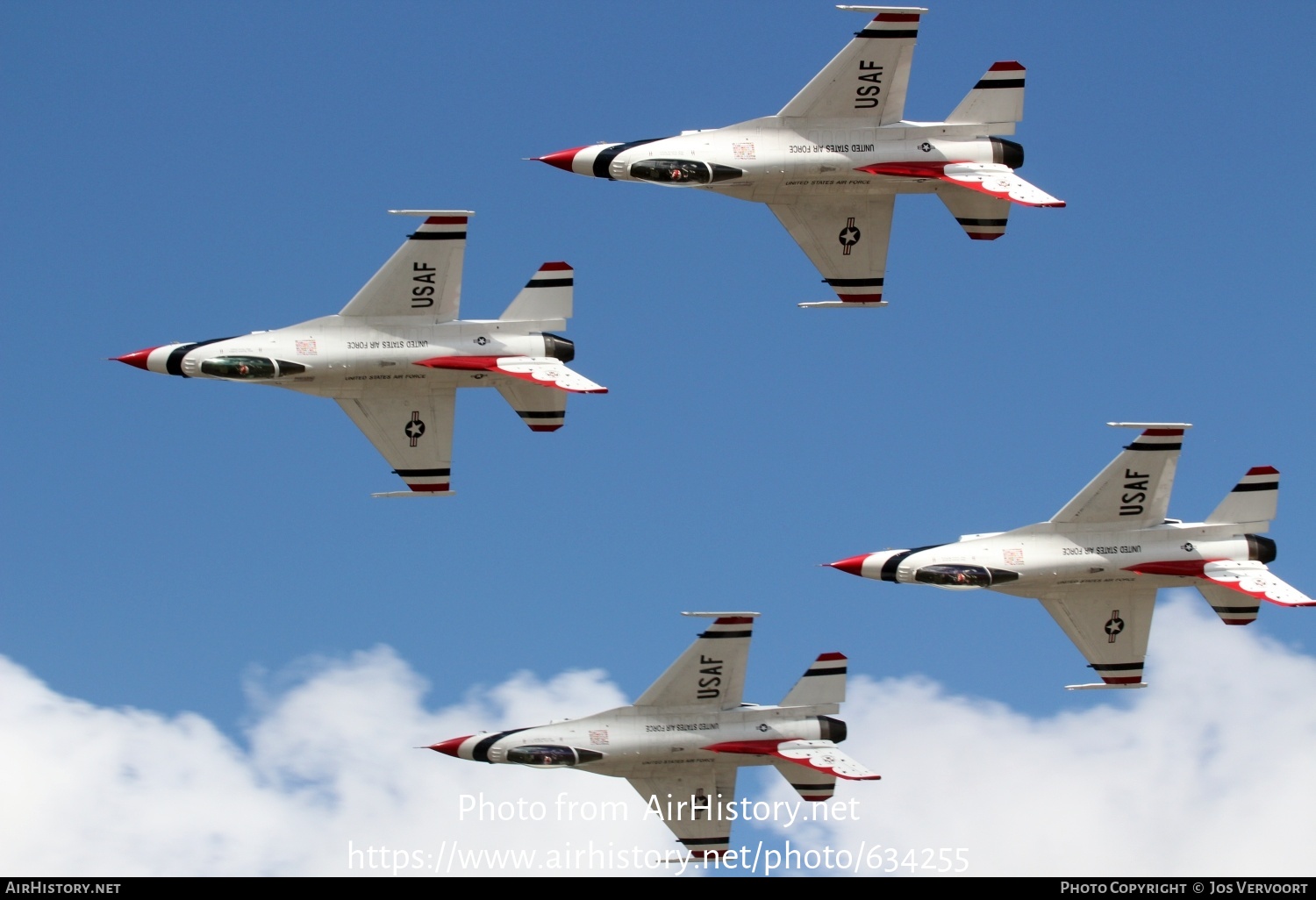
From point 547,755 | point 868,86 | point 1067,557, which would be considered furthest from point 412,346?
point 1067,557

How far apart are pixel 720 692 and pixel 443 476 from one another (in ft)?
27.9

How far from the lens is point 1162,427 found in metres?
59.7

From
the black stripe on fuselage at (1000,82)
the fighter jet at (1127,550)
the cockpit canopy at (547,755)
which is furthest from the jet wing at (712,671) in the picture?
the black stripe on fuselage at (1000,82)

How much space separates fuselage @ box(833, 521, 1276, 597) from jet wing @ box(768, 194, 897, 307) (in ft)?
23.0

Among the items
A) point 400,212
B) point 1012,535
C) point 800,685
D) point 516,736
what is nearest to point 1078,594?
point 1012,535

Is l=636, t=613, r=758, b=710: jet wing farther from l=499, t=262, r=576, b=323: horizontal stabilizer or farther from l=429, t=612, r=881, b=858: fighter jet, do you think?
l=499, t=262, r=576, b=323: horizontal stabilizer

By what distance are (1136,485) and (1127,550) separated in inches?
60.9

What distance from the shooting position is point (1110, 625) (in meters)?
61.1

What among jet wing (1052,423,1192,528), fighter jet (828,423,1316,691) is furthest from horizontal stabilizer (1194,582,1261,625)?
jet wing (1052,423,1192,528)

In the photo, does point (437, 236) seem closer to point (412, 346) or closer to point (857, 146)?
point (412, 346)

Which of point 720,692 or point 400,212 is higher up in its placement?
point 400,212

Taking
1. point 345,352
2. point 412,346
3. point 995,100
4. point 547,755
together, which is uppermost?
point 995,100

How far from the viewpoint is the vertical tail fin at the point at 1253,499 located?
59.7 meters
